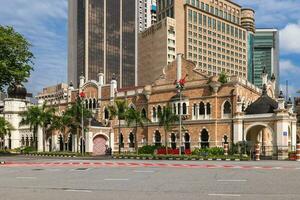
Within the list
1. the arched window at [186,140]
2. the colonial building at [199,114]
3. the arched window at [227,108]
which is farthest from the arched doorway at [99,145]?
the arched window at [227,108]

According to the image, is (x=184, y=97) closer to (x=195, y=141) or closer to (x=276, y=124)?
(x=195, y=141)

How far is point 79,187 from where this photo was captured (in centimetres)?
1694

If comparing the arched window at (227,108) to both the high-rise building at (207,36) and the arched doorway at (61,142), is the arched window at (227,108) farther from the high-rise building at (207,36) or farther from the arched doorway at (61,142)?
the high-rise building at (207,36)

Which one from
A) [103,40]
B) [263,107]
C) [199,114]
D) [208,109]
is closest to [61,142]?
[199,114]

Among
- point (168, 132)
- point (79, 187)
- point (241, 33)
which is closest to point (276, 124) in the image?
point (168, 132)

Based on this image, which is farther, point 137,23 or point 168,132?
point 137,23

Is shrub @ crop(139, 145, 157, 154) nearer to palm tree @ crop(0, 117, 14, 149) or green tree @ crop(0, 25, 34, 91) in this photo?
green tree @ crop(0, 25, 34, 91)

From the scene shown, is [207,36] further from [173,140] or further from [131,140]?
[173,140]

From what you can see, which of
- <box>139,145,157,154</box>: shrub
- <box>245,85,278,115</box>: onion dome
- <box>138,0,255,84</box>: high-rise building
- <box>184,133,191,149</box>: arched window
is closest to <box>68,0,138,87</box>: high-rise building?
<box>138,0,255,84</box>: high-rise building

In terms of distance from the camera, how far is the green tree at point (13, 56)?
157 ft

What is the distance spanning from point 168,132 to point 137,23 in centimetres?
11314

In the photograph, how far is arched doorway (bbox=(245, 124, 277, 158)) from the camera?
5031 cm

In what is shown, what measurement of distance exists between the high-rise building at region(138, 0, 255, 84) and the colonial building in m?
76.3

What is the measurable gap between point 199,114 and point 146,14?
A: 129 meters
